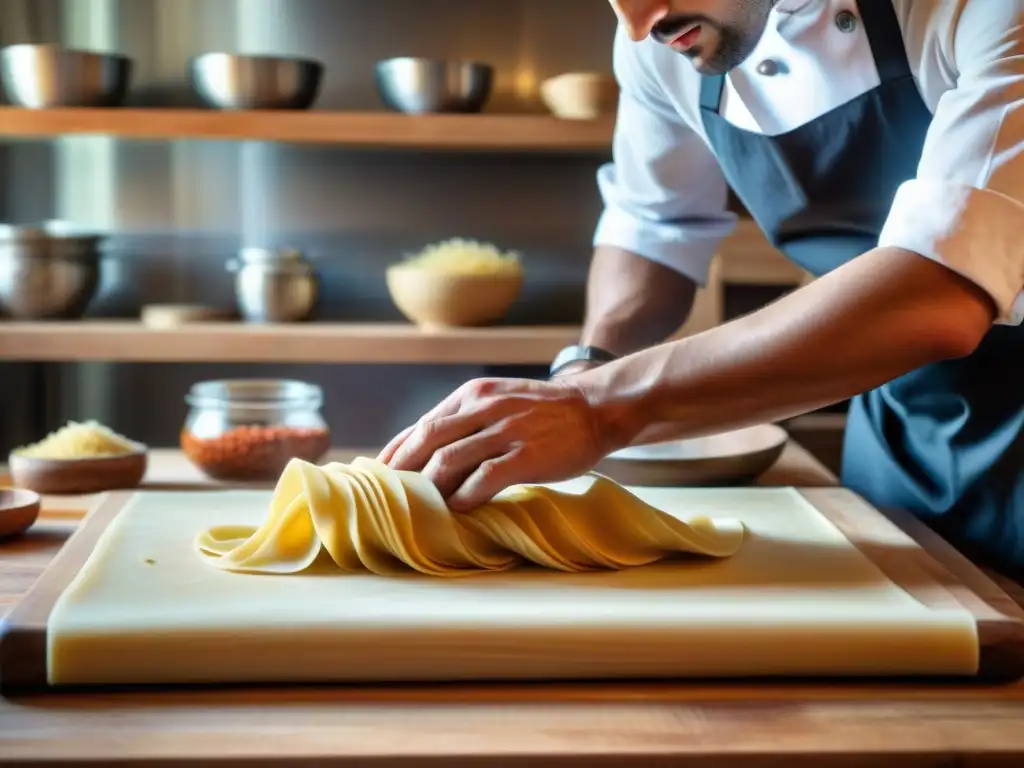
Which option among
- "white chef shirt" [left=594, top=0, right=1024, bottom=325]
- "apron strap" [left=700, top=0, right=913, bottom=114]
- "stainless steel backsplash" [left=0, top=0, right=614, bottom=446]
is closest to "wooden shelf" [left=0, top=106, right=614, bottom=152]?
"stainless steel backsplash" [left=0, top=0, right=614, bottom=446]

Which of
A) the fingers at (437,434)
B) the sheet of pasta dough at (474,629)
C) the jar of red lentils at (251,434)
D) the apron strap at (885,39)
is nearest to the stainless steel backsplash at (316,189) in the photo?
the jar of red lentils at (251,434)

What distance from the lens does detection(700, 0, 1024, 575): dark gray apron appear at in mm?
1179

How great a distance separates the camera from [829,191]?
1.32 metres

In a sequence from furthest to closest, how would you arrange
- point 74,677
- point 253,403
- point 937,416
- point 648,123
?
point 648,123 < point 253,403 < point 937,416 < point 74,677

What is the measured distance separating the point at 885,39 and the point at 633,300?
557 millimetres

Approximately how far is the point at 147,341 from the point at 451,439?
1581mm

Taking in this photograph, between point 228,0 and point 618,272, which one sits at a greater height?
point 228,0

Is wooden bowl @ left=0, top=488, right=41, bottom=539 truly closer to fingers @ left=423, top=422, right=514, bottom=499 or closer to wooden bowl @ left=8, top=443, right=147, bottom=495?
wooden bowl @ left=8, top=443, right=147, bottom=495

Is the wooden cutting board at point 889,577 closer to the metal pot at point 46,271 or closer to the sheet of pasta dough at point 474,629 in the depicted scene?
the sheet of pasta dough at point 474,629

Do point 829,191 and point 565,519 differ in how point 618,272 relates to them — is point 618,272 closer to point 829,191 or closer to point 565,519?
point 829,191

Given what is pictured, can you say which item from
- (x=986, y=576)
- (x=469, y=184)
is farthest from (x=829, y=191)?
(x=469, y=184)

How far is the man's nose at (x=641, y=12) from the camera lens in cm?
107

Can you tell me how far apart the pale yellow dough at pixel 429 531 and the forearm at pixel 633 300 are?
1.94ft

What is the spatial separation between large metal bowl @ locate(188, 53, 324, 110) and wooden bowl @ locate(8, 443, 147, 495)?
1200mm
